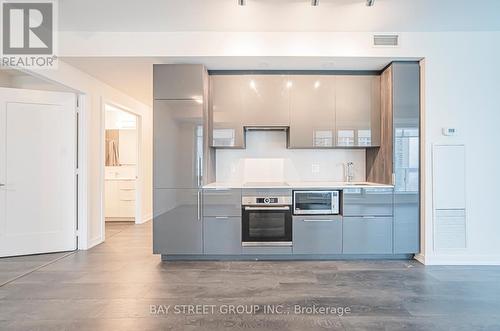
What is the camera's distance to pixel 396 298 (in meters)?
2.45

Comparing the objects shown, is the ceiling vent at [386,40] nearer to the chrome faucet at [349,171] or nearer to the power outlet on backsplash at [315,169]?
the chrome faucet at [349,171]

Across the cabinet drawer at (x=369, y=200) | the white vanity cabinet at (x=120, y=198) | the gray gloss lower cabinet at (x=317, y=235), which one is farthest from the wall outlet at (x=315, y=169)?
the white vanity cabinet at (x=120, y=198)

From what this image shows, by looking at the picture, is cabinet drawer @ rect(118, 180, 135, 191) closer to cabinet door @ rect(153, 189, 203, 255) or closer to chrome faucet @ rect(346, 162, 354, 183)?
cabinet door @ rect(153, 189, 203, 255)

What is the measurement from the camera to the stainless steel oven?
3377 millimetres

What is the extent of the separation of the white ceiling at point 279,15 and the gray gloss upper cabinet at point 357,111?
709 mm

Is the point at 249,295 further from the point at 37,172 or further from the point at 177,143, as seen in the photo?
the point at 37,172

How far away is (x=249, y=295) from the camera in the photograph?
8.20ft

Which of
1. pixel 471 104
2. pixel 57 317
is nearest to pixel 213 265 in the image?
pixel 57 317

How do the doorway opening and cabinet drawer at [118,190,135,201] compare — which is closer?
the doorway opening

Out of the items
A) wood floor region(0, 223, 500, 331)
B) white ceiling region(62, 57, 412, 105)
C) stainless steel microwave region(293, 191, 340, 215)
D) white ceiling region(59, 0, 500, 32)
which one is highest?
white ceiling region(59, 0, 500, 32)

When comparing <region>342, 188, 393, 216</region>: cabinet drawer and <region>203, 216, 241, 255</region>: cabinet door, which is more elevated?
<region>342, 188, 393, 216</region>: cabinet drawer

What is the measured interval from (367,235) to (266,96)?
6.91 feet

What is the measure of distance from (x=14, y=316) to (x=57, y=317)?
13.5 inches

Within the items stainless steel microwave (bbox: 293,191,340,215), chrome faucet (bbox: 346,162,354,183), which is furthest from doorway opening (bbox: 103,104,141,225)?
chrome faucet (bbox: 346,162,354,183)
